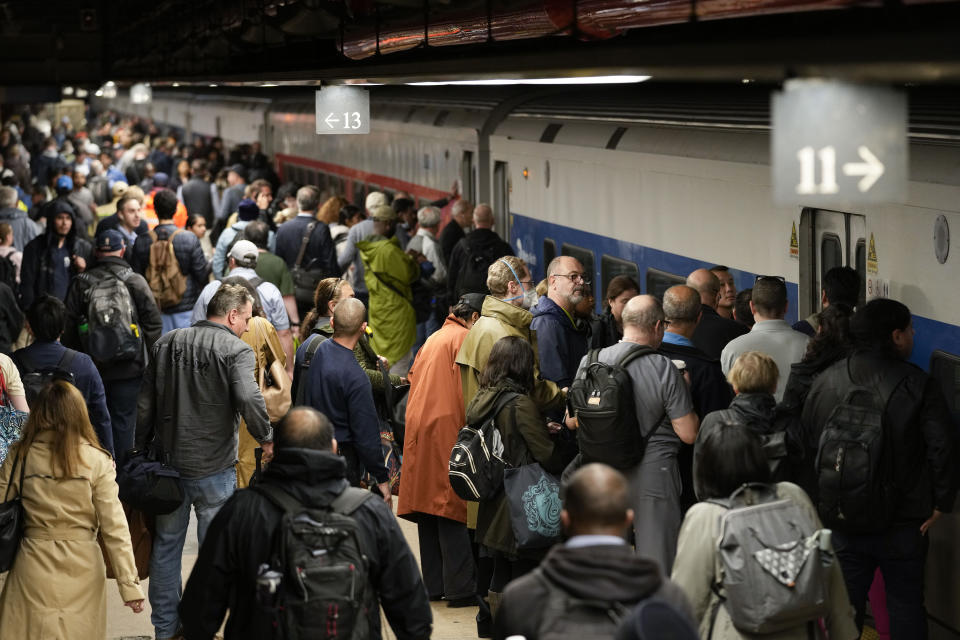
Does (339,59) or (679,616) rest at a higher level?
(339,59)

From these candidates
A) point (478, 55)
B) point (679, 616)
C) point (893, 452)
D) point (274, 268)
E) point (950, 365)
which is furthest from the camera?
point (274, 268)

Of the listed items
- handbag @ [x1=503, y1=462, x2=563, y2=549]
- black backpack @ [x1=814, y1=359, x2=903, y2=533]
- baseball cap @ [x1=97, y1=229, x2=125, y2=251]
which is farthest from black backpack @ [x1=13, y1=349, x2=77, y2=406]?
black backpack @ [x1=814, y1=359, x2=903, y2=533]

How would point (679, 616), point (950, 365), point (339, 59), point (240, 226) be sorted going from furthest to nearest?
1. point (339, 59)
2. point (240, 226)
3. point (950, 365)
4. point (679, 616)

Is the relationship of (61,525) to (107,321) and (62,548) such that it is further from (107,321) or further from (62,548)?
(107,321)

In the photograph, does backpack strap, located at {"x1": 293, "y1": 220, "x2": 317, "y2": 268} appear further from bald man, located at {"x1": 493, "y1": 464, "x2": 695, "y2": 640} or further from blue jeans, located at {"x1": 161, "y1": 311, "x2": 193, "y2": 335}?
bald man, located at {"x1": 493, "y1": 464, "x2": 695, "y2": 640}

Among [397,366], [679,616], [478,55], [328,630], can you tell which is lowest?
[397,366]

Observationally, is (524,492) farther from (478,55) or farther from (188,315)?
(188,315)

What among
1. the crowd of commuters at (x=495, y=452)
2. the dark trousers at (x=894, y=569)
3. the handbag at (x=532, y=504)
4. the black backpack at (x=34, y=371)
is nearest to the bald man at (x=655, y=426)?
the crowd of commuters at (x=495, y=452)

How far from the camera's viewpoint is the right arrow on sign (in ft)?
12.9

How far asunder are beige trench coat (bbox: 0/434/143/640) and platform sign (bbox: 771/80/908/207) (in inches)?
120

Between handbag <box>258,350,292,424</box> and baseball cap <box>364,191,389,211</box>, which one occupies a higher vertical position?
baseball cap <box>364,191,389,211</box>

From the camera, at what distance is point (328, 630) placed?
4.35 m

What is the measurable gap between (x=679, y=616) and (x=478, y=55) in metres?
4.53

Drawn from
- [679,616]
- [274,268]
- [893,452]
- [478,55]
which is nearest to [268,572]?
[679,616]
